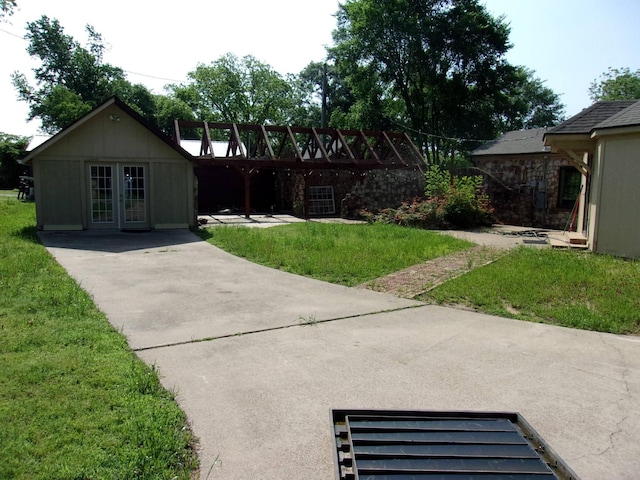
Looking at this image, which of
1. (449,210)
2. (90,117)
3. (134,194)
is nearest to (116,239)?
(134,194)

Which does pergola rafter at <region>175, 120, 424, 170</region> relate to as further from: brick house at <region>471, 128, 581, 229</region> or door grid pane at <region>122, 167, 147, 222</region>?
door grid pane at <region>122, 167, 147, 222</region>

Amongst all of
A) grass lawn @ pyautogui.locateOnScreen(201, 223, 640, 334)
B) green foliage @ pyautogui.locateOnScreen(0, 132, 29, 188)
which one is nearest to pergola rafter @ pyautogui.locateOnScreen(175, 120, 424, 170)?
grass lawn @ pyautogui.locateOnScreen(201, 223, 640, 334)

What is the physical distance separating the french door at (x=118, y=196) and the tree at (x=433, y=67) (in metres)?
19.3

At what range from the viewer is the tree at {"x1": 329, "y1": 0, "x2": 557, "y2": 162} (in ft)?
91.9

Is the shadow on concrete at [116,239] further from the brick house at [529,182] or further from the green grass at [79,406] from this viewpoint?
the brick house at [529,182]

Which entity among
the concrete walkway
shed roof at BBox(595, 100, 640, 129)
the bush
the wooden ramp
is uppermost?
shed roof at BBox(595, 100, 640, 129)

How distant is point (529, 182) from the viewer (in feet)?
57.5

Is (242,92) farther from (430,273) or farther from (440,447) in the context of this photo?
(440,447)

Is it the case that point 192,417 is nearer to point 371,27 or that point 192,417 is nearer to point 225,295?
point 225,295

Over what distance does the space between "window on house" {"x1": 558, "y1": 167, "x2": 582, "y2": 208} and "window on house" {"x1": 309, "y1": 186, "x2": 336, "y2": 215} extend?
9.16m

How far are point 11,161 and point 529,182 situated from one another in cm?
3401

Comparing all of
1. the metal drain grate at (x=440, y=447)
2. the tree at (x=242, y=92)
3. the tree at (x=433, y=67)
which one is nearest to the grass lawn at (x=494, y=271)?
the metal drain grate at (x=440, y=447)

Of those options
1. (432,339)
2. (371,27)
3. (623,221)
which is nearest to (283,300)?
(432,339)

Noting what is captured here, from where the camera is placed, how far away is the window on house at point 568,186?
53.8ft
